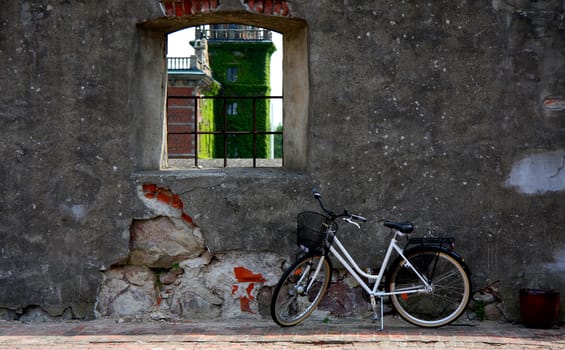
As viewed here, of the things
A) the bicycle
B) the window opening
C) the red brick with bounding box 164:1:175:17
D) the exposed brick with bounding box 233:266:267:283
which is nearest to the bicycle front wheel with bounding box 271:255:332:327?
the bicycle

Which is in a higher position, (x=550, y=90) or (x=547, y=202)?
(x=550, y=90)

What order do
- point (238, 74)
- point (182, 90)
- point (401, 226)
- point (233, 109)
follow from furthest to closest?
point (238, 74)
point (233, 109)
point (182, 90)
point (401, 226)

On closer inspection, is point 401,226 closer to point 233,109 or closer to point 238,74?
point 233,109

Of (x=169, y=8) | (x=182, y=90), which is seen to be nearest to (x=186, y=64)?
(x=182, y=90)

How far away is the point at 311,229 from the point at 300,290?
1.63 ft

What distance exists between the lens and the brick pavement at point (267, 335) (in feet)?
17.0

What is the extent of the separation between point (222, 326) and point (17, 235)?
1.94 meters

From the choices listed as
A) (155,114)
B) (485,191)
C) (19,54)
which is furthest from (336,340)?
(19,54)

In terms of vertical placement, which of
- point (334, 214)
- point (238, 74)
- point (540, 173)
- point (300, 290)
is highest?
point (238, 74)

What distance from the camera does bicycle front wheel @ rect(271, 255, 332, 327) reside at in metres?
5.61

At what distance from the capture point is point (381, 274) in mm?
5707

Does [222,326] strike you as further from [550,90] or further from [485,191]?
[550,90]

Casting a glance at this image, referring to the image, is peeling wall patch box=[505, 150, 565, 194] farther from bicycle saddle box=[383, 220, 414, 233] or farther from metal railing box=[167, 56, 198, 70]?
metal railing box=[167, 56, 198, 70]

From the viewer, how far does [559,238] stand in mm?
6000
